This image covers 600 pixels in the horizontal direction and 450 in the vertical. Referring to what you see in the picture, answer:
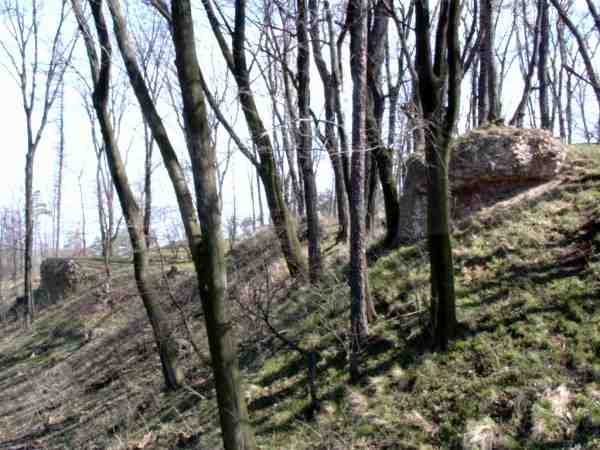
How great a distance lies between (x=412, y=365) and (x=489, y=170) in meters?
5.04

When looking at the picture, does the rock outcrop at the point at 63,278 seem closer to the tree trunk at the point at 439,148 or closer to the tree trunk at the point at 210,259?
the tree trunk at the point at 210,259

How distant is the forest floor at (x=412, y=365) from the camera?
5762mm

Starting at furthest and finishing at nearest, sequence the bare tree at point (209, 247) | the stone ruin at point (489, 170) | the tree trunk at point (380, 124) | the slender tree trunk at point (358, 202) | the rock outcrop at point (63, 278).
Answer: the rock outcrop at point (63, 278), the tree trunk at point (380, 124), the stone ruin at point (489, 170), the slender tree trunk at point (358, 202), the bare tree at point (209, 247)

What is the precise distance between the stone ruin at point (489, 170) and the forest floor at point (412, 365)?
445 mm

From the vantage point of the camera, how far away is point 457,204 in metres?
10.6

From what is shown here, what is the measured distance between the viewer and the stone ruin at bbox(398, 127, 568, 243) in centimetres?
1027

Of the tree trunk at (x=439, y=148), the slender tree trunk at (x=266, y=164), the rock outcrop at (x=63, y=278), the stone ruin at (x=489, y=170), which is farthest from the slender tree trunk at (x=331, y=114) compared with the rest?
the rock outcrop at (x=63, y=278)

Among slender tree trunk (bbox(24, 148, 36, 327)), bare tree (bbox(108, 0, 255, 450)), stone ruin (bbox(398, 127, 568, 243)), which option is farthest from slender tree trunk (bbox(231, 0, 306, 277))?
slender tree trunk (bbox(24, 148, 36, 327))

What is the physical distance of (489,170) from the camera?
10305 millimetres

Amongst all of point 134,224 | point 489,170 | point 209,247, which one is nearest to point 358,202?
point 209,247

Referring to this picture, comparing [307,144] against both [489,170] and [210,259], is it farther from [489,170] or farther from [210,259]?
[210,259]

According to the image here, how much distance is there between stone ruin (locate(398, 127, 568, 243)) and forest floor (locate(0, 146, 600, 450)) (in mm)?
445

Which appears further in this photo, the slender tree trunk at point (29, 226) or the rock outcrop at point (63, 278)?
the rock outcrop at point (63, 278)

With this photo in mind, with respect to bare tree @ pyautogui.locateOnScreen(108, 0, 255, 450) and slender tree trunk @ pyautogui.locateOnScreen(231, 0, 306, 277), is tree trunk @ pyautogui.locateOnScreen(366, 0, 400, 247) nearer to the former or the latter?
slender tree trunk @ pyautogui.locateOnScreen(231, 0, 306, 277)
